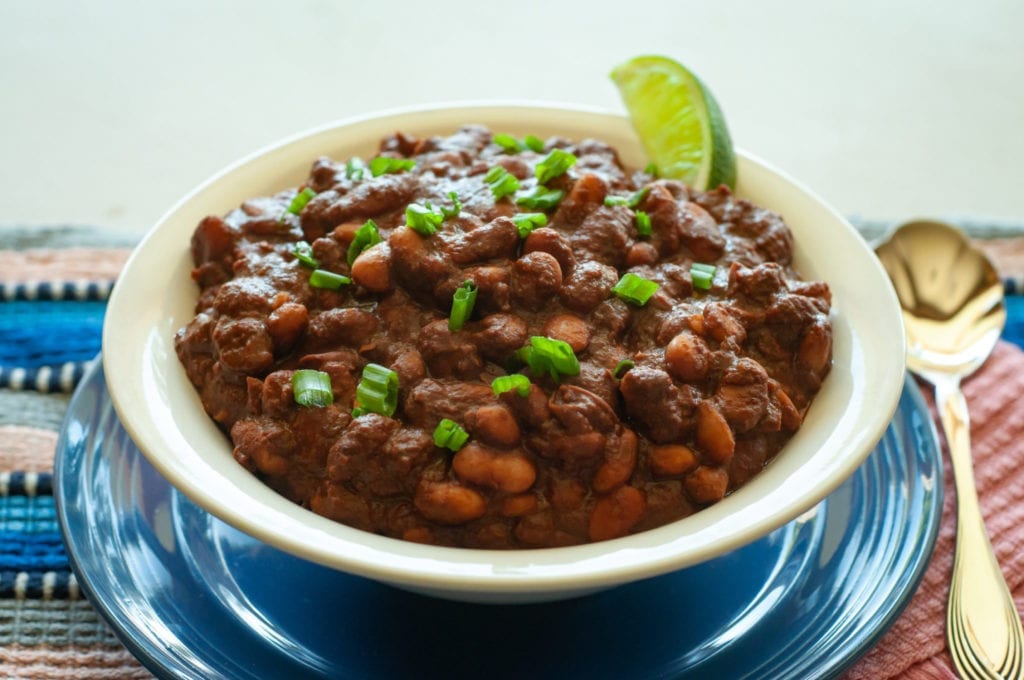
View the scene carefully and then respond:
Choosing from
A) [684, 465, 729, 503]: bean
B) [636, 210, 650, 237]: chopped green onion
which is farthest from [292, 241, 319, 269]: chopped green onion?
[684, 465, 729, 503]: bean

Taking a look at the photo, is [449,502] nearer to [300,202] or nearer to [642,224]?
[642,224]

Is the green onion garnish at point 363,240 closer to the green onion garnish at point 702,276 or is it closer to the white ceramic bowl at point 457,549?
the white ceramic bowl at point 457,549

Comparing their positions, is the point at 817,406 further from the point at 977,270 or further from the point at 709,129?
the point at 977,270

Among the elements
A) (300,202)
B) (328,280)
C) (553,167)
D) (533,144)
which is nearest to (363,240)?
(328,280)

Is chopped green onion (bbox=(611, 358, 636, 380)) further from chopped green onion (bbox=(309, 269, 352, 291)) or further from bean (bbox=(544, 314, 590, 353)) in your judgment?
chopped green onion (bbox=(309, 269, 352, 291))

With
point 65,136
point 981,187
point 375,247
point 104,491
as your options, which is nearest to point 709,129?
point 375,247
